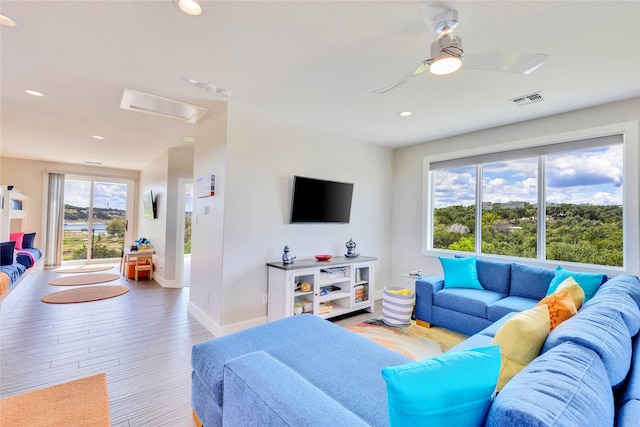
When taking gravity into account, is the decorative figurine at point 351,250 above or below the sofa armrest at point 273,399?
above

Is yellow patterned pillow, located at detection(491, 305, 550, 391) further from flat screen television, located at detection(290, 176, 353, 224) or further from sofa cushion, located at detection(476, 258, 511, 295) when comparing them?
flat screen television, located at detection(290, 176, 353, 224)

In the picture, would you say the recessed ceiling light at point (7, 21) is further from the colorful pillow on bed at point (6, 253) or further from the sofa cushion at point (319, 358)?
the colorful pillow on bed at point (6, 253)

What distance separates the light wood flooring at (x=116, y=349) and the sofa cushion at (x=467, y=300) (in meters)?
1.07

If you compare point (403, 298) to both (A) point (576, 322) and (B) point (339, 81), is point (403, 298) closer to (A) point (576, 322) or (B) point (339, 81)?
(A) point (576, 322)

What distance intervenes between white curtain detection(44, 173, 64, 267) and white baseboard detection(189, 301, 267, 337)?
562 centimetres

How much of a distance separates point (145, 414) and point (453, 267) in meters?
3.33

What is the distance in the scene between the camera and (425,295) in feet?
11.3

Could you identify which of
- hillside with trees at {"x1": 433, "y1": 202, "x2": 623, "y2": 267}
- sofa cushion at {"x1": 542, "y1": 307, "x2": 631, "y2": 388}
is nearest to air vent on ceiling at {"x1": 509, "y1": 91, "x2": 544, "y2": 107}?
hillside with trees at {"x1": 433, "y1": 202, "x2": 623, "y2": 267}

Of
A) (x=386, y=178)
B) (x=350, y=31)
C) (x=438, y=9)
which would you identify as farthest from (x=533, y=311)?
(x=386, y=178)

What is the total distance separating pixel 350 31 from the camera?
1.92 m

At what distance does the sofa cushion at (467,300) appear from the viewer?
297 cm

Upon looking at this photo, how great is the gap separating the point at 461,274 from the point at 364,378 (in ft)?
8.36

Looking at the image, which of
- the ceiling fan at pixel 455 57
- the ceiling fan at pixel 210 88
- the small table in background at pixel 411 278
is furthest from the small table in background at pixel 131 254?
the ceiling fan at pixel 455 57

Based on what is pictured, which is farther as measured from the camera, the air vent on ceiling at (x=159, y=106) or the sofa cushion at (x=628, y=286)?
the air vent on ceiling at (x=159, y=106)
